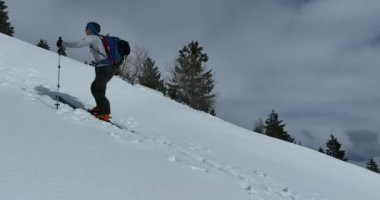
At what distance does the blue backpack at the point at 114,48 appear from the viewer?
10.9 m

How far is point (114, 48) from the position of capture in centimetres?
1090

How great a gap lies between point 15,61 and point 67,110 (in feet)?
24.8

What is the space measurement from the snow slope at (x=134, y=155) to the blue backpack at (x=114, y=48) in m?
1.57

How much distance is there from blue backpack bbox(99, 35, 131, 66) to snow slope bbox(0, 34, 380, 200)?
1.57 meters

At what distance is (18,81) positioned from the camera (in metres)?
13.1

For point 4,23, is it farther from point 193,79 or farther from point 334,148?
point 334,148

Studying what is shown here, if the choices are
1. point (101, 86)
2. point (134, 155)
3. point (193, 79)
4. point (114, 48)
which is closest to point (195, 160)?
point (134, 155)

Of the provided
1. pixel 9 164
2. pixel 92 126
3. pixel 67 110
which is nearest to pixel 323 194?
pixel 92 126

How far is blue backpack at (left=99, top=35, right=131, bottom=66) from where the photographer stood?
35.7 feet

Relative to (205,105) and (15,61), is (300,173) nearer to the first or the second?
(15,61)

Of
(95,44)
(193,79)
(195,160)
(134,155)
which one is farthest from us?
(193,79)

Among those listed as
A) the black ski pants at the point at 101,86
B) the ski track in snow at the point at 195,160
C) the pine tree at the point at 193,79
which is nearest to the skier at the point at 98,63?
the black ski pants at the point at 101,86

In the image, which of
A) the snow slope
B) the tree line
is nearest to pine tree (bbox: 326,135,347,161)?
the tree line

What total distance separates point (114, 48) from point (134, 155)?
4305 millimetres
